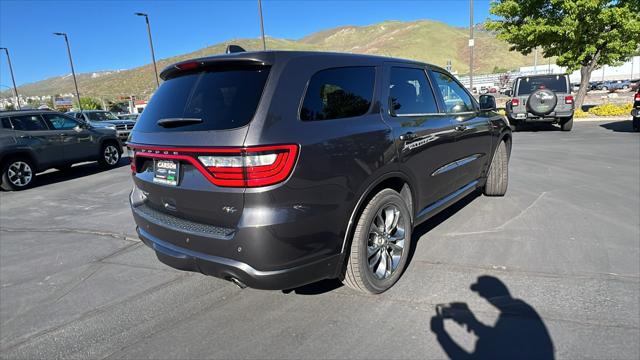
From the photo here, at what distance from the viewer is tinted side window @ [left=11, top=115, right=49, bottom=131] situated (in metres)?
8.74

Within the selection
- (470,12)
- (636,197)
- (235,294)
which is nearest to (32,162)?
(235,294)

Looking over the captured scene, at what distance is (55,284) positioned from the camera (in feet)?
11.9

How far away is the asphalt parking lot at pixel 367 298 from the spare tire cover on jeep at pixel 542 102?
25.9ft

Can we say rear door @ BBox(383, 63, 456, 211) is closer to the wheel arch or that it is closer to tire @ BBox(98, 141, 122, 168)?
the wheel arch

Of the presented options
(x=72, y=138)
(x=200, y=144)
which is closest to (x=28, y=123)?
(x=72, y=138)

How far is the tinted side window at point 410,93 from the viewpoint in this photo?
3266 mm

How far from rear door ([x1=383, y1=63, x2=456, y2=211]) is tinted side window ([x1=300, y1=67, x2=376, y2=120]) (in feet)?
0.76

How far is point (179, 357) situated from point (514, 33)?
64.0 feet

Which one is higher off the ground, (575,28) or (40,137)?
(575,28)

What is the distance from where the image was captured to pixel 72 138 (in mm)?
9641

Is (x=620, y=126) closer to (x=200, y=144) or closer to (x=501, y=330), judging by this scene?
(x=501, y=330)

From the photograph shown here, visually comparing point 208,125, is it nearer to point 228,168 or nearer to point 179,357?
point 228,168

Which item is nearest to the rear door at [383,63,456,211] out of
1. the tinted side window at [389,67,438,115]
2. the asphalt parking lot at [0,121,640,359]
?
the tinted side window at [389,67,438,115]

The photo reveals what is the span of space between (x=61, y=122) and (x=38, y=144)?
2.91ft
